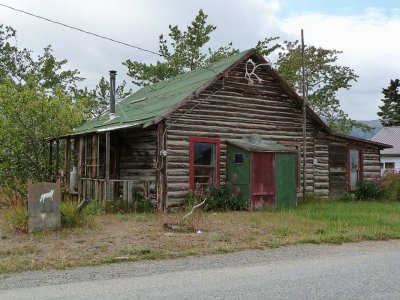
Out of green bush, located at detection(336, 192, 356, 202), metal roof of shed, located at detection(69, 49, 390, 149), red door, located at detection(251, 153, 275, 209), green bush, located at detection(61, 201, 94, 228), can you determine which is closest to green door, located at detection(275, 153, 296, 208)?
red door, located at detection(251, 153, 275, 209)

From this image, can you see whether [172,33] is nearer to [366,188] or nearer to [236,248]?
[366,188]

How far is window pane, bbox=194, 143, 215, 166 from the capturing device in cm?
1552

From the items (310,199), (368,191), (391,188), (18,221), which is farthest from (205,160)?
(391,188)

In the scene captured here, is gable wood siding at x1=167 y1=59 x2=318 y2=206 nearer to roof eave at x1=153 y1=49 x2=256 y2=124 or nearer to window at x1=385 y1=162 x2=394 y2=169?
roof eave at x1=153 y1=49 x2=256 y2=124

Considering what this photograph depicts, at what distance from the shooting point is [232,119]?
53.8ft

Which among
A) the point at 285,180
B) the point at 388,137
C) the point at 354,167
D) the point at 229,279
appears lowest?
the point at 229,279

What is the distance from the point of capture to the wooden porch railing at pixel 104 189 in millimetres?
14438

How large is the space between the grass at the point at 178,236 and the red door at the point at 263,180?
1.09m

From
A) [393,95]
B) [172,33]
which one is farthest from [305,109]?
[393,95]

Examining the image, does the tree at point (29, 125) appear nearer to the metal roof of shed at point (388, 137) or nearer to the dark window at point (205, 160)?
the dark window at point (205, 160)

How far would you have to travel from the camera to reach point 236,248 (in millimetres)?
8539

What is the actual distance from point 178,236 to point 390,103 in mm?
61483

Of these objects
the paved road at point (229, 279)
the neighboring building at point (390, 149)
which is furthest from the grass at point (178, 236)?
the neighboring building at point (390, 149)

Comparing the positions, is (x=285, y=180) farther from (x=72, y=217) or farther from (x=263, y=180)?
(x=72, y=217)
